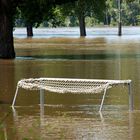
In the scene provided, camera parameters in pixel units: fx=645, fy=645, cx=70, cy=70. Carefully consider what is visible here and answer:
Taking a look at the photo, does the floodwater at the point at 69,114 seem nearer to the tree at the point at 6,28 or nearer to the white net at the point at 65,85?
the white net at the point at 65,85

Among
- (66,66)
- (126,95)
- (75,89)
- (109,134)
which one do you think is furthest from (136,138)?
(66,66)

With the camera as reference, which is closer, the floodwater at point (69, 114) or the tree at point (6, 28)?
the floodwater at point (69, 114)

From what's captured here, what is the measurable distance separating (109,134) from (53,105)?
12.6 ft

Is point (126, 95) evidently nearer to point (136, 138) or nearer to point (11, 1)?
point (136, 138)

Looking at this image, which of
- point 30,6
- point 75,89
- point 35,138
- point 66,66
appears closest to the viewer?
point 35,138

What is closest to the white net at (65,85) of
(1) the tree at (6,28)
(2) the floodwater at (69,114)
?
(2) the floodwater at (69,114)

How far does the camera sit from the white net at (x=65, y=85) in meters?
13.8

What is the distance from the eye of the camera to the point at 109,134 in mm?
10953

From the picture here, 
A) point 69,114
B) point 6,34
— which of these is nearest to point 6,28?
point 6,34

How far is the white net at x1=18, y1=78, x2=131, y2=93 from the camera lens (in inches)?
541

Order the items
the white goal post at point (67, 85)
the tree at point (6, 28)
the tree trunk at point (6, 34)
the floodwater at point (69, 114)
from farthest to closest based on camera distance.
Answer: the tree trunk at point (6, 34), the tree at point (6, 28), the white goal post at point (67, 85), the floodwater at point (69, 114)

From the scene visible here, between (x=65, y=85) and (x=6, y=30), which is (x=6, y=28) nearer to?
(x=6, y=30)

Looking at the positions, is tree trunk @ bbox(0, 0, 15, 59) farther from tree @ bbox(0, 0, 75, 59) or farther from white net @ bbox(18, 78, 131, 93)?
white net @ bbox(18, 78, 131, 93)

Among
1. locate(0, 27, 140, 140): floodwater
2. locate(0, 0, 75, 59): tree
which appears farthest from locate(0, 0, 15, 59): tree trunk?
locate(0, 27, 140, 140): floodwater
